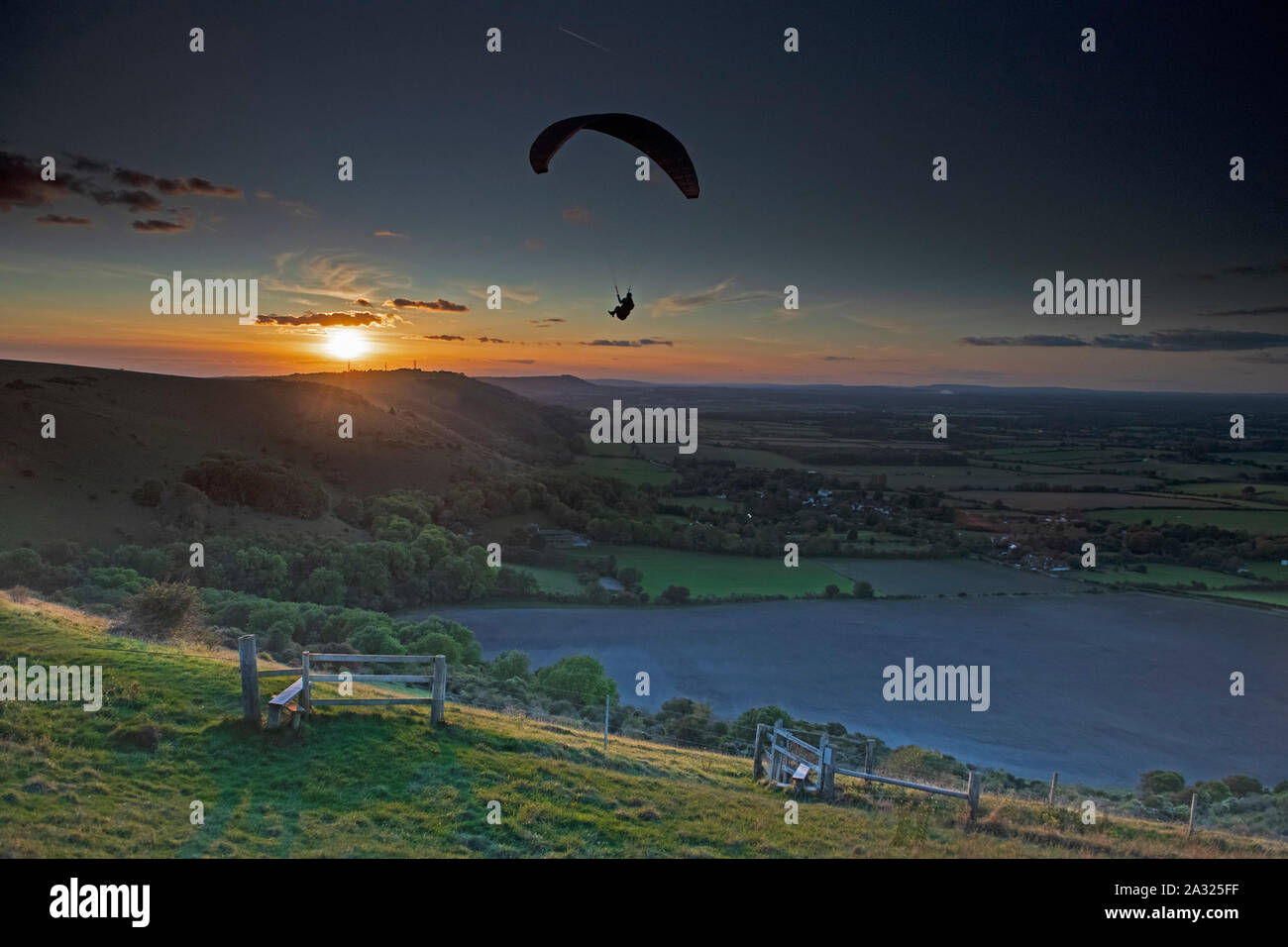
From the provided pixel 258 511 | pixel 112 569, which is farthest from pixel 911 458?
pixel 112 569

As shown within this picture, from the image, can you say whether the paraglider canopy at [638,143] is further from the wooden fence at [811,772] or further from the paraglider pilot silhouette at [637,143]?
the wooden fence at [811,772]

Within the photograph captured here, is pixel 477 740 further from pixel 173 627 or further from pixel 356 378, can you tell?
pixel 356 378

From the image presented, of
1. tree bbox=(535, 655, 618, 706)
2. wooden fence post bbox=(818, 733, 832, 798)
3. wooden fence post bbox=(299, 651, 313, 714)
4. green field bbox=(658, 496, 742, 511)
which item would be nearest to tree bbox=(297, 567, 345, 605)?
tree bbox=(535, 655, 618, 706)

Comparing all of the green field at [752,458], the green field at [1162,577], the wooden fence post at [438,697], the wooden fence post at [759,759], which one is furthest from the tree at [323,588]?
the green field at [1162,577]

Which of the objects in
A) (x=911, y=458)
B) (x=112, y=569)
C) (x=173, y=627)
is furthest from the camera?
(x=911, y=458)

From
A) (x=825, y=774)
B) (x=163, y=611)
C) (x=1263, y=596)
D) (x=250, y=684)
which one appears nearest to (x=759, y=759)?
(x=825, y=774)

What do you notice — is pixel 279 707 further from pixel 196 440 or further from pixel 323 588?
pixel 196 440

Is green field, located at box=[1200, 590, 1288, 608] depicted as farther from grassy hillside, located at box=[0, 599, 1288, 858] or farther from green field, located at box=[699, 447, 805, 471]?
grassy hillside, located at box=[0, 599, 1288, 858]

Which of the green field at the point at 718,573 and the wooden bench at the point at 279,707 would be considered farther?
the green field at the point at 718,573
